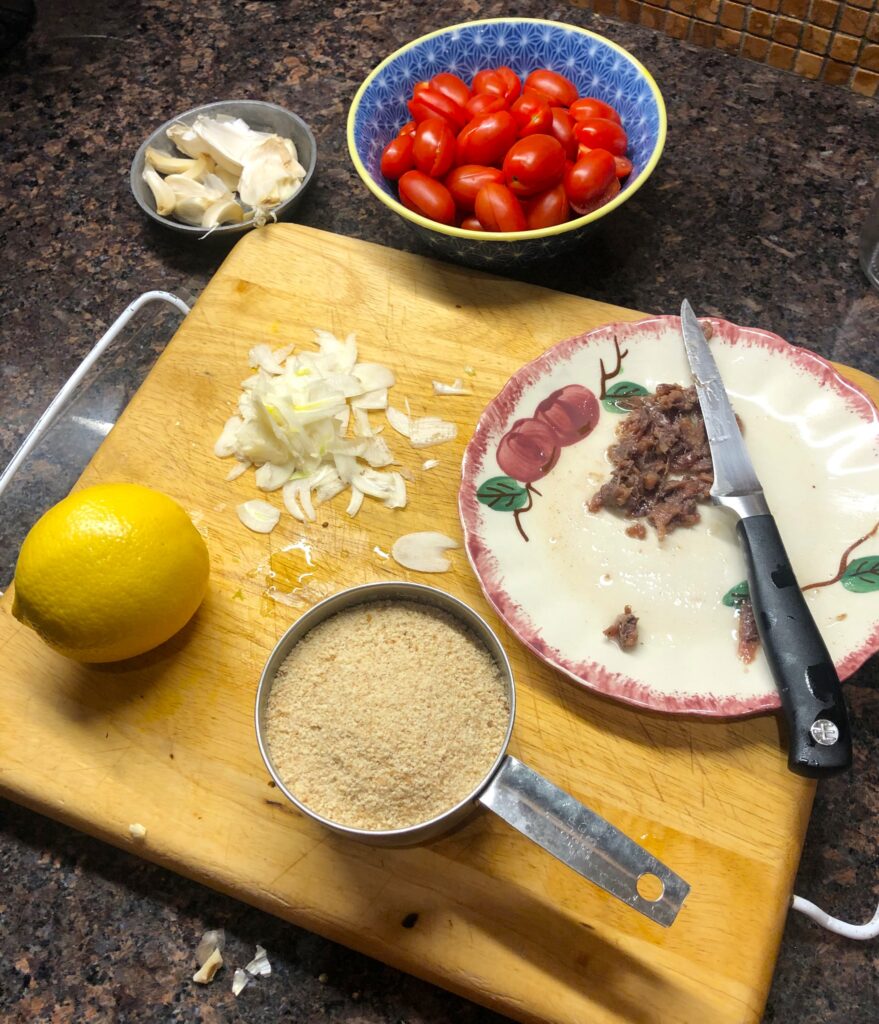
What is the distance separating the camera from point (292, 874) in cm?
91

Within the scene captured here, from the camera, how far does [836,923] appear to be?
93 centimetres

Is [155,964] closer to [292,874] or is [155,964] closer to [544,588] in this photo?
[292,874]

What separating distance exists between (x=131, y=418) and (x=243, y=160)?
1.89ft

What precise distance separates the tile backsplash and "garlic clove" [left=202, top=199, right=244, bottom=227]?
2.98ft

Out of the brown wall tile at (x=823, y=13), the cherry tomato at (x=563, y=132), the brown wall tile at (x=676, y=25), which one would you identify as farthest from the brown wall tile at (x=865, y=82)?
the cherry tomato at (x=563, y=132)

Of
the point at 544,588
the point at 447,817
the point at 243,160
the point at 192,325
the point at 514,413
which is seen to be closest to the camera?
the point at 447,817

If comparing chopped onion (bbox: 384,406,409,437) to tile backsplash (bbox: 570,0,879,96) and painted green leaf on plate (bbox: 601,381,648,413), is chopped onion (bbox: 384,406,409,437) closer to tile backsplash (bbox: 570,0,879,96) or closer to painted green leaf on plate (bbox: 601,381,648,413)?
painted green leaf on plate (bbox: 601,381,648,413)

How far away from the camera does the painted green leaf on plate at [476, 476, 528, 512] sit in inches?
42.5

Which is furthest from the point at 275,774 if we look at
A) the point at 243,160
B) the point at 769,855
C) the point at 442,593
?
the point at 243,160

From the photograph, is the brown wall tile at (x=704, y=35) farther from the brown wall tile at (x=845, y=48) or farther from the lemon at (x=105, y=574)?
the lemon at (x=105, y=574)

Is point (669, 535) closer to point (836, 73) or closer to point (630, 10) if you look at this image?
point (836, 73)

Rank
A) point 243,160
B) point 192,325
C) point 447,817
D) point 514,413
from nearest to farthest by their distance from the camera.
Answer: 1. point 447,817
2. point 514,413
3. point 192,325
4. point 243,160

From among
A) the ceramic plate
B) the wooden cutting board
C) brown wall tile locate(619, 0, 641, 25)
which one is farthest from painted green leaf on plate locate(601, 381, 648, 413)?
brown wall tile locate(619, 0, 641, 25)

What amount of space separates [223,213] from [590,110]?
618 millimetres
